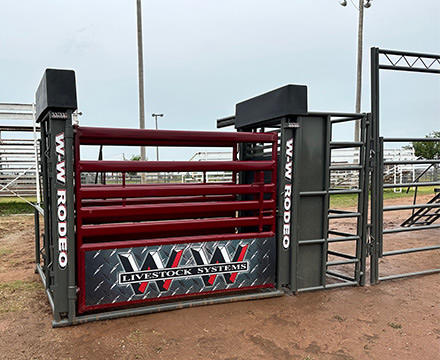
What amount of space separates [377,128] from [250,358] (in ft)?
11.1

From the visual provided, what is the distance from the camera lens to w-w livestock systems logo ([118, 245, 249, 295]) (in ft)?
12.9

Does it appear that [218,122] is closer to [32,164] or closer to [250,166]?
[250,166]

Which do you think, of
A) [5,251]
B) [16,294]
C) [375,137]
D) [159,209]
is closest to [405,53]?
[375,137]

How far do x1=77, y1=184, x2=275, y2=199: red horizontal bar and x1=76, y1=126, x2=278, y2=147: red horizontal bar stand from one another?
53cm

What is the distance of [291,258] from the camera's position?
15.2 ft

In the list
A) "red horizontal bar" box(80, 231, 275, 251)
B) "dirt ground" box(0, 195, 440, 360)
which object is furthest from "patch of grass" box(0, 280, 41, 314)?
"red horizontal bar" box(80, 231, 275, 251)

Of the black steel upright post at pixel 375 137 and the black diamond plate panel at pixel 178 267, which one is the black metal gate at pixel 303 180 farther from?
the black diamond plate panel at pixel 178 267

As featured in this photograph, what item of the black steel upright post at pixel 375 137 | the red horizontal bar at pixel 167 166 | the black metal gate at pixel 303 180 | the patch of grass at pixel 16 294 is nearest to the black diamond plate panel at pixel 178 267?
the black metal gate at pixel 303 180

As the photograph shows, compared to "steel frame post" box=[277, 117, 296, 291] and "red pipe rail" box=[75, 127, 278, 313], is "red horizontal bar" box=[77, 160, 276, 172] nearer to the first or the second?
"red pipe rail" box=[75, 127, 278, 313]

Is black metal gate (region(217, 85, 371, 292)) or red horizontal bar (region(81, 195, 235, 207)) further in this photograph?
red horizontal bar (region(81, 195, 235, 207))

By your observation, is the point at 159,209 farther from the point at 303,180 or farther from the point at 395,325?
the point at 395,325

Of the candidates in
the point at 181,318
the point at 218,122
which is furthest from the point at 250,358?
the point at 218,122

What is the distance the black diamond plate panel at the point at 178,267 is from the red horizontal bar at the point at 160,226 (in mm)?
187

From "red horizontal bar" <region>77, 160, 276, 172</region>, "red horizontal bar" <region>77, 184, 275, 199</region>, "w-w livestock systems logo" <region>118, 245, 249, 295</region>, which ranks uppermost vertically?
"red horizontal bar" <region>77, 160, 276, 172</region>
